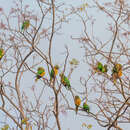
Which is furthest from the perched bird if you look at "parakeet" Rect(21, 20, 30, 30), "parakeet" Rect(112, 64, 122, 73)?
"parakeet" Rect(21, 20, 30, 30)

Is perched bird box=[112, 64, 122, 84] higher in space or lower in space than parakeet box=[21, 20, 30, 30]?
lower

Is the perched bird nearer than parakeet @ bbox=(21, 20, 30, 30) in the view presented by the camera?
No

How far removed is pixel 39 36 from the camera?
5.13 m

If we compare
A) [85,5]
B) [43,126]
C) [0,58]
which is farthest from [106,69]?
[0,58]

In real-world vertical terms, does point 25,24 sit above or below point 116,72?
above

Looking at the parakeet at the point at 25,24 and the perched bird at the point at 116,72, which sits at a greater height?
the parakeet at the point at 25,24

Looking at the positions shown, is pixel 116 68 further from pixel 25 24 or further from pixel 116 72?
pixel 25 24

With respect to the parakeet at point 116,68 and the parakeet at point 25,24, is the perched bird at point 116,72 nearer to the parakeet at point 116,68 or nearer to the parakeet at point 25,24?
the parakeet at point 116,68

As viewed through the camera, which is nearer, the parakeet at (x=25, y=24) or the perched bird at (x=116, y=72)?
the parakeet at (x=25, y=24)

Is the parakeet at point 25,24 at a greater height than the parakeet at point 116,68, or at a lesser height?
greater

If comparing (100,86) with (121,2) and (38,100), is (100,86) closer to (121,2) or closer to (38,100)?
(38,100)

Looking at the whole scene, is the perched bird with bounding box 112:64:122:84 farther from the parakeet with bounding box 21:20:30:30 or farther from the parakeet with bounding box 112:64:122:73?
the parakeet with bounding box 21:20:30:30

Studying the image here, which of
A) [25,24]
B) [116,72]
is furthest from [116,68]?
[25,24]

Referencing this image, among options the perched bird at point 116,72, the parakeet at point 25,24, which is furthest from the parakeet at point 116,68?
the parakeet at point 25,24
